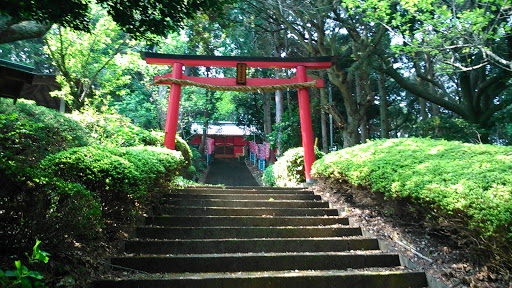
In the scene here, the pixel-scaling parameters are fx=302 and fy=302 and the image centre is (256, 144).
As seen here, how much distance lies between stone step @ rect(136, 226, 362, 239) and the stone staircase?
0.01m

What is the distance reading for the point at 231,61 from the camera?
8.37 m

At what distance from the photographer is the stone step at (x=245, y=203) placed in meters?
5.55

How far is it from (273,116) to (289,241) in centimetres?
2187

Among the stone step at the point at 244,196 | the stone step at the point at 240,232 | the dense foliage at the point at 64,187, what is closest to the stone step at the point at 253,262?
the dense foliage at the point at 64,187

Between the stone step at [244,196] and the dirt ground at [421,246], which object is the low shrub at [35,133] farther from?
the dirt ground at [421,246]

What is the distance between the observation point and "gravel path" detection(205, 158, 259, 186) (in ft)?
63.6

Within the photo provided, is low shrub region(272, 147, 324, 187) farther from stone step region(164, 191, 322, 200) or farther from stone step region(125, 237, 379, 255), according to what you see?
stone step region(125, 237, 379, 255)

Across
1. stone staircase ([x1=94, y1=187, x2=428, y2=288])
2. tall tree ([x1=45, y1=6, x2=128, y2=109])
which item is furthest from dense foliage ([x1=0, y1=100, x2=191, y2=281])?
tall tree ([x1=45, y1=6, x2=128, y2=109])

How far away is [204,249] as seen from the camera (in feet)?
13.0

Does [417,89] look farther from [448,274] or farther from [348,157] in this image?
[448,274]

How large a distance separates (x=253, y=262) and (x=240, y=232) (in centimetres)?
88

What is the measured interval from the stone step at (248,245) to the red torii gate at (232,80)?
3.71 m

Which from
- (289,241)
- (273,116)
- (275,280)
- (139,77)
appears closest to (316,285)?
(275,280)

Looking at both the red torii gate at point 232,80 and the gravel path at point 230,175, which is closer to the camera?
the red torii gate at point 232,80
